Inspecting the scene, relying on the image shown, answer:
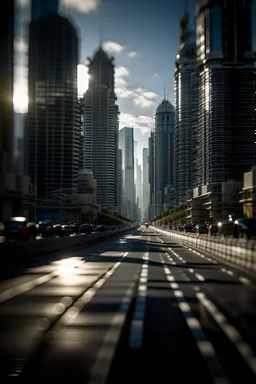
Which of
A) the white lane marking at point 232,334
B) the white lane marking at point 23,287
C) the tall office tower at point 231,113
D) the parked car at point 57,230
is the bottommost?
the white lane marking at point 23,287

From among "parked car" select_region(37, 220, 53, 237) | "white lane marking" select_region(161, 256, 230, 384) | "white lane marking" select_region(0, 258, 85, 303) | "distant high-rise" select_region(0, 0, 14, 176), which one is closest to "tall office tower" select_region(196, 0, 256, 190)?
"distant high-rise" select_region(0, 0, 14, 176)

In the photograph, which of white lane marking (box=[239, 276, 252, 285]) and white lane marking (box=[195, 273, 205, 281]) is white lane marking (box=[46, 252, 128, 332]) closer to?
white lane marking (box=[195, 273, 205, 281])

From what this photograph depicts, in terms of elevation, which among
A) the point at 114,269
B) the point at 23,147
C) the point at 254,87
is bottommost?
the point at 114,269

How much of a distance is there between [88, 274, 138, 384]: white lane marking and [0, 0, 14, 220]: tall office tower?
12138 centimetres

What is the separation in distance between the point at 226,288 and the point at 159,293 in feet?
7.19

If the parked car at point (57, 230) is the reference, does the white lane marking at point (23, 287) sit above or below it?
below

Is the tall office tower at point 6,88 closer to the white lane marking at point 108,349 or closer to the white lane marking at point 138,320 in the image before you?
the white lane marking at point 138,320

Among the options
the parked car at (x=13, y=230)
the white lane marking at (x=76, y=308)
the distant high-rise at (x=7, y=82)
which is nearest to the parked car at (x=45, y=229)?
the parked car at (x=13, y=230)

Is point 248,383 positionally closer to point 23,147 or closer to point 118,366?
point 118,366

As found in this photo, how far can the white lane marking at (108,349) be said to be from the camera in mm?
5629

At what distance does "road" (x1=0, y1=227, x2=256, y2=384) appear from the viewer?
5.85 m

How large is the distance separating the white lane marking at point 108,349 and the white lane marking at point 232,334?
5.42ft

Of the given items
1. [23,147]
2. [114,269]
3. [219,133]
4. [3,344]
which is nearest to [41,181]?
[23,147]

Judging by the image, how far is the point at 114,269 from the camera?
21297mm
